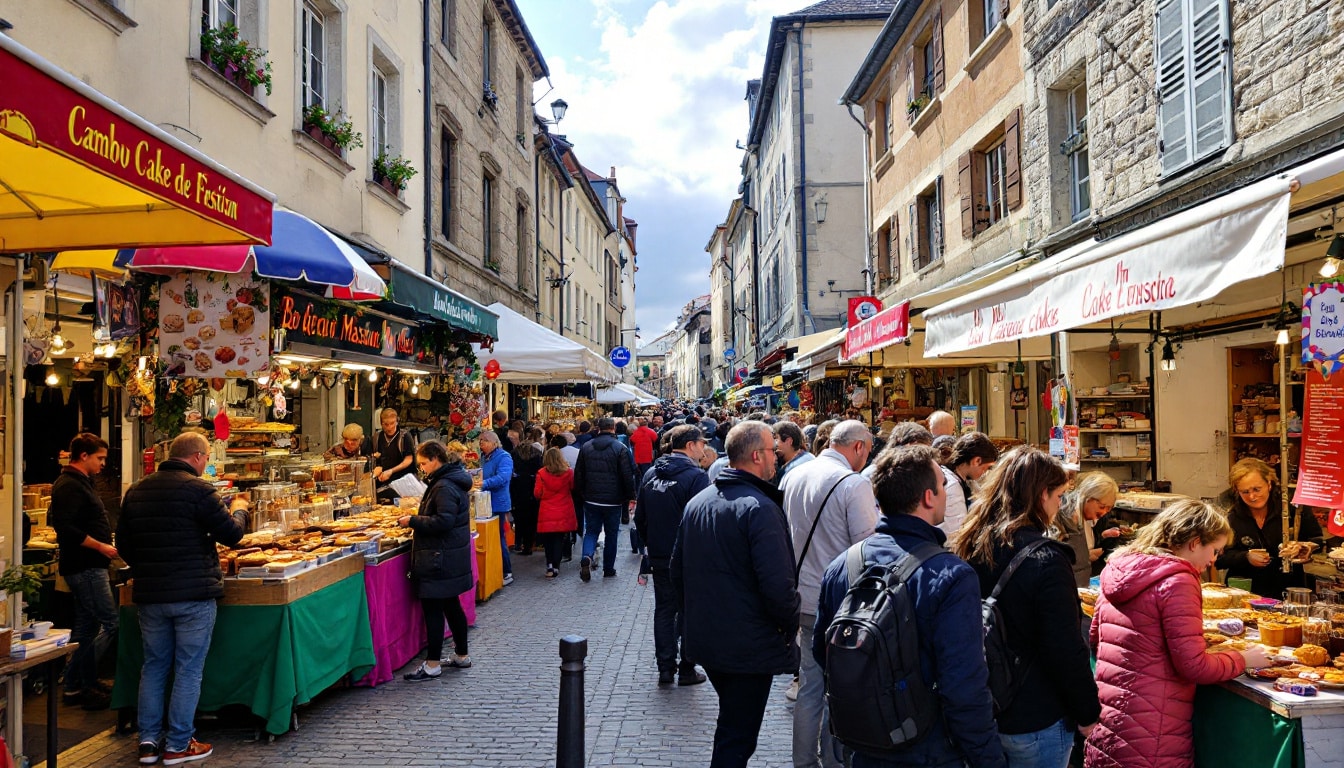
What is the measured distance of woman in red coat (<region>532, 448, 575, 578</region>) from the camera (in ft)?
35.9

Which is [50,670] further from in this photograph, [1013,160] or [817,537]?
[1013,160]

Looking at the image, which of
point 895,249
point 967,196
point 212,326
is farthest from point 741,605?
point 895,249

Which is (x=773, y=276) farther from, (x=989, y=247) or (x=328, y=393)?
(x=328, y=393)

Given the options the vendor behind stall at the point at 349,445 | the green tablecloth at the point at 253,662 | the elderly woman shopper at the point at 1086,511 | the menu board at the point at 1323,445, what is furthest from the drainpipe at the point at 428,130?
the menu board at the point at 1323,445

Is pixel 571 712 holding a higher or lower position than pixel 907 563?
lower

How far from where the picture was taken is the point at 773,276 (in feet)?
118

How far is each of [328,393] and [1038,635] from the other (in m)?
11.0

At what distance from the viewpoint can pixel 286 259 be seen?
20.1ft

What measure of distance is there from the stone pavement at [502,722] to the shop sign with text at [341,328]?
9.80 feet

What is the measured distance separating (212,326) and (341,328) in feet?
6.57

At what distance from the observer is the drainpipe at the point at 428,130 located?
14234 millimetres

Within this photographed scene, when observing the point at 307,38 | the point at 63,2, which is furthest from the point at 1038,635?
the point at 307,38

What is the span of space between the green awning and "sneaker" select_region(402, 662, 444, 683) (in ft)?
10.8

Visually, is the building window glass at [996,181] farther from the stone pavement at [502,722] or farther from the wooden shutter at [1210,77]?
the stone pavement at [502,722]
